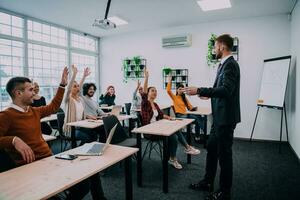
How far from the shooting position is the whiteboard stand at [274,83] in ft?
15.0

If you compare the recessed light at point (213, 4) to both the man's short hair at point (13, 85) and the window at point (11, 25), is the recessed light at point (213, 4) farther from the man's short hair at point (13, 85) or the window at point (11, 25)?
the window at point (11, 25)

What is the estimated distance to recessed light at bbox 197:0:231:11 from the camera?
455cm

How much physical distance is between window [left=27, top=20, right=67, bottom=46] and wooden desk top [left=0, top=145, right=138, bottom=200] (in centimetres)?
479

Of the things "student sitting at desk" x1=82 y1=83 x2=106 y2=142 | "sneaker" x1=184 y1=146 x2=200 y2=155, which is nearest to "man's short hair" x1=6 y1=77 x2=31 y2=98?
"student sitting at desk" x1=82 y1=83 x2=106 y2=142

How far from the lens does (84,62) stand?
7.26 metres

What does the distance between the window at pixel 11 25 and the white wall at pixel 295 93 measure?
5.75 m

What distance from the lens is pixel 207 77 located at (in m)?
6.08

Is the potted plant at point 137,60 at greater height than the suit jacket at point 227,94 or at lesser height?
greater

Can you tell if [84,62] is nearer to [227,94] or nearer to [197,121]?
[197,121]

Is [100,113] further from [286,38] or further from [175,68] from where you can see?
[286,38]

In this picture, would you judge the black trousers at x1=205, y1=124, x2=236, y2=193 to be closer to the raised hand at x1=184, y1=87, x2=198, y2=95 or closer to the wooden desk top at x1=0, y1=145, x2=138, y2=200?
the raised hand at x1=184, y1=87, x2=198, y2=95

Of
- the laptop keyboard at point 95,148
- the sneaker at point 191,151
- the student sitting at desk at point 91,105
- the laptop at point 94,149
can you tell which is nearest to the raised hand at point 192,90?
the laptop at point 94,149

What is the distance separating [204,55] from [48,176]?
17.6 feet

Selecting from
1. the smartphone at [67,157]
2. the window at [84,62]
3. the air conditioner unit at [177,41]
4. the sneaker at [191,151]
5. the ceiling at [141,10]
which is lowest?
the sneaker at [191,151]
